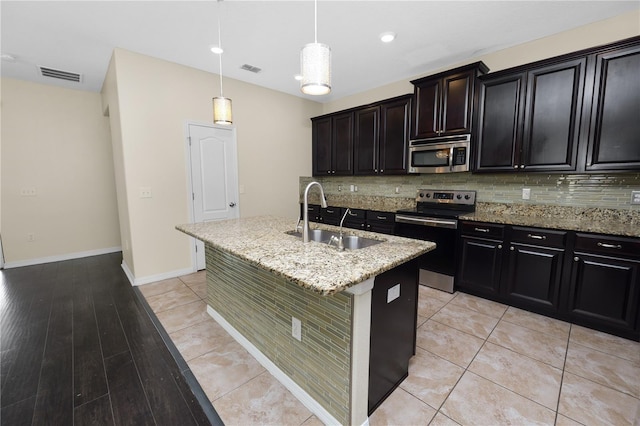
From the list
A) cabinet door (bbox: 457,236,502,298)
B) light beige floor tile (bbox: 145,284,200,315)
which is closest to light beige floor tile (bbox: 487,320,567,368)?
cabinet door (bbox: 457,236,502,298)

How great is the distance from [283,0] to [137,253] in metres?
3.11

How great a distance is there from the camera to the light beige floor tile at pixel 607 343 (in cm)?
198

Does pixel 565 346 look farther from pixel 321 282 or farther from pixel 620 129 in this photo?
pixel 321 282

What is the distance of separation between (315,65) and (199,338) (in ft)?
7.16

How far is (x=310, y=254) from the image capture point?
1444 millimetres

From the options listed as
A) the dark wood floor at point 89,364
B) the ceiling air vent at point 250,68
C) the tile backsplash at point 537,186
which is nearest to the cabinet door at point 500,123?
the tile backsplash at point 537,186

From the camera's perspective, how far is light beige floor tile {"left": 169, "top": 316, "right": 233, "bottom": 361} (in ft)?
6.72

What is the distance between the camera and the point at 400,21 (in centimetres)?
246

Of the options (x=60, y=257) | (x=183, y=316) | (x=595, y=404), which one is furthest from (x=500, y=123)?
(x=60, y=257)

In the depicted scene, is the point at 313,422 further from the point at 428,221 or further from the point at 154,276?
the point at 154,276

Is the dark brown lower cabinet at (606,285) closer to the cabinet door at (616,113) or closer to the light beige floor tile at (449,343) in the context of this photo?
the cabinet door at (616,113)

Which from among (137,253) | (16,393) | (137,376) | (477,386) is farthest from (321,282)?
(137,253)

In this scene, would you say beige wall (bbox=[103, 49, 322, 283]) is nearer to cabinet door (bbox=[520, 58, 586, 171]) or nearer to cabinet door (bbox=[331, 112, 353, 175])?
cabinet door (bbox=[331, 112, 353, 175])

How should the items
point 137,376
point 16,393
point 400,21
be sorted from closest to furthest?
point 16,393
point 137,376
point 400,21
